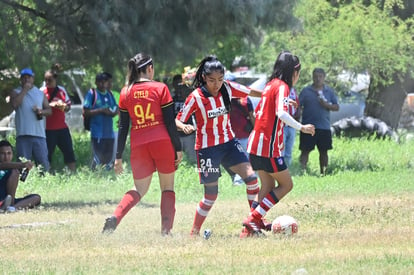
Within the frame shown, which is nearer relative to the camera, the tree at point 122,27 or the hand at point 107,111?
the tree at point 122,27

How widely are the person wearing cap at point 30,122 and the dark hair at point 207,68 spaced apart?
6.80 metres

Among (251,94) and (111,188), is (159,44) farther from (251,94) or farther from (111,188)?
(251,94)

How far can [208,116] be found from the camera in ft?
34.3

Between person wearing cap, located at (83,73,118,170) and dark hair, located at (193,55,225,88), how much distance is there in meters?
7.70

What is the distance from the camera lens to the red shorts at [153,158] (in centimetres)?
1037

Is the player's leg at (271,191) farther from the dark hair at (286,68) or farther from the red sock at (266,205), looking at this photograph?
the dark hair at (286,68)

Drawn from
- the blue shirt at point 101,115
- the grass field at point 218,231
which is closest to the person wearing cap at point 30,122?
the grass field at point 218,231

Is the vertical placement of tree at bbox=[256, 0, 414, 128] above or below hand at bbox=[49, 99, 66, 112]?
above

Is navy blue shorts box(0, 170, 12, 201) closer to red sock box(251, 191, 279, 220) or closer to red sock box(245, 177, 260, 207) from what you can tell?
red sock box(245, 177, 260, 207)

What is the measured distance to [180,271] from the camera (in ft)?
26.0

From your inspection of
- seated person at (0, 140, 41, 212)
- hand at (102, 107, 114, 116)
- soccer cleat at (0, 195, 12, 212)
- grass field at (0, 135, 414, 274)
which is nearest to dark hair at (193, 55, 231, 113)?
grass field at (0, 135, 414, 274)

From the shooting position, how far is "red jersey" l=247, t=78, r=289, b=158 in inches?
407

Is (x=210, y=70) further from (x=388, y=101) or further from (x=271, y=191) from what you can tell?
(x=388, y=101)

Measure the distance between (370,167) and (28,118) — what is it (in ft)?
22.3
